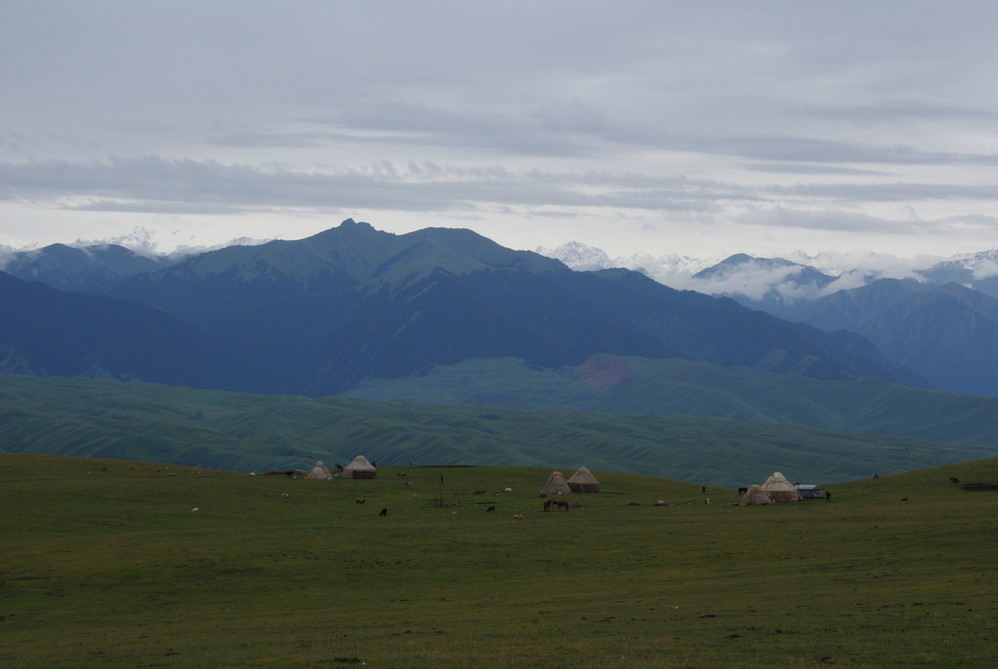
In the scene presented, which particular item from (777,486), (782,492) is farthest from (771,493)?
(777,486)

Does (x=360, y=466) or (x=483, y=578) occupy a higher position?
(x=483, y=578)

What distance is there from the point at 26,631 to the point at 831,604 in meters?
38.6

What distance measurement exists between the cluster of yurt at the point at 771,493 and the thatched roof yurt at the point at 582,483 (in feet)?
79.8

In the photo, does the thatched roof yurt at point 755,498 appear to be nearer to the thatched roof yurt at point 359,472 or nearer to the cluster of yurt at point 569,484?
the cluster of yurt at point 569,484

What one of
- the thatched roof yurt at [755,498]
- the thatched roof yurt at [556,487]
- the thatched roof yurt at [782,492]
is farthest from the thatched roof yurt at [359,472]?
the thatched roof yurt at [782,492]

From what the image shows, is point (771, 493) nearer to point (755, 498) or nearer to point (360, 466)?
point (755, 498)

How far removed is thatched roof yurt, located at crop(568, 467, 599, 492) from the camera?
463 feet

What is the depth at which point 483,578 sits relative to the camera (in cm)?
7162

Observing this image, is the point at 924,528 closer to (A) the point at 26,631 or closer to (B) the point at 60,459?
(A) the point at 26,631

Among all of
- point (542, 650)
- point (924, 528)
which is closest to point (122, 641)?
point (542, 650)

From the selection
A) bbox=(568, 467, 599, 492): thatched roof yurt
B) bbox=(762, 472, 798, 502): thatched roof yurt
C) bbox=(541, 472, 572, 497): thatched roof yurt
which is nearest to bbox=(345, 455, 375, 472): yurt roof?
bbox=(541, 472, 572, 497): thatched roof yurt

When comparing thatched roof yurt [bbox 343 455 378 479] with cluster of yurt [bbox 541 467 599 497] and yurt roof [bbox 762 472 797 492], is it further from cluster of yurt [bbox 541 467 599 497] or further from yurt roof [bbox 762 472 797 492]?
yurt roof [bbox 762 472 797 492]

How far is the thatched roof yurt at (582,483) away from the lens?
14100cm

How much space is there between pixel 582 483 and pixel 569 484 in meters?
1.72
